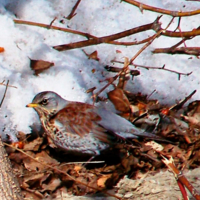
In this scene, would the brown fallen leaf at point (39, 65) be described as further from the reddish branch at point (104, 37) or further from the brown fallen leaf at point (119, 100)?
the brown fallen leaf at point (119, 100)

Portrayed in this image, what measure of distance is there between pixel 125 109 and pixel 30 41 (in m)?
1.31

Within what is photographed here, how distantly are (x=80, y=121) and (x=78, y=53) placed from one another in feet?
3.15

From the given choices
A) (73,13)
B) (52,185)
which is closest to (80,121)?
(52,185)

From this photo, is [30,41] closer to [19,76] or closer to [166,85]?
[19,76]

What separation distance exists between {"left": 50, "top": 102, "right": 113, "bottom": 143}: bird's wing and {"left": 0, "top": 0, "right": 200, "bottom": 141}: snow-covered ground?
346 millimetres

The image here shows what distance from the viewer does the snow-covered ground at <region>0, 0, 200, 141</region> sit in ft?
17.0

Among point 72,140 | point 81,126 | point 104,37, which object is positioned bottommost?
point 72,140

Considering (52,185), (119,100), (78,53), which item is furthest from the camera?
(78,53)

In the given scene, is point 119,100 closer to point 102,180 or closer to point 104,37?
point 104,37

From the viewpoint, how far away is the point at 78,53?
5.47m

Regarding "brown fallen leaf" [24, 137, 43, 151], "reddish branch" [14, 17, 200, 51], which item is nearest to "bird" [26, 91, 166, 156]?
"brown fallen leaf" [24, 137, 43, 151]

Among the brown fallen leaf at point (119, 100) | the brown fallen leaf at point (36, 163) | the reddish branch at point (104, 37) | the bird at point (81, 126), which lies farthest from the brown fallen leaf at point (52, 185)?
the reddish branch at point (104, 37)

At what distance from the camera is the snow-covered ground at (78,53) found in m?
5.18

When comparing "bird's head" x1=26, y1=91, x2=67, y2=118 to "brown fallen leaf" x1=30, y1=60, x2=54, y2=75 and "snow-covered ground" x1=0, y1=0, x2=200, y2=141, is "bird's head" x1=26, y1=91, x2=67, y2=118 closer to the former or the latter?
"snow-covered ground" x1=0, y1=0, x2=200, y2=141
